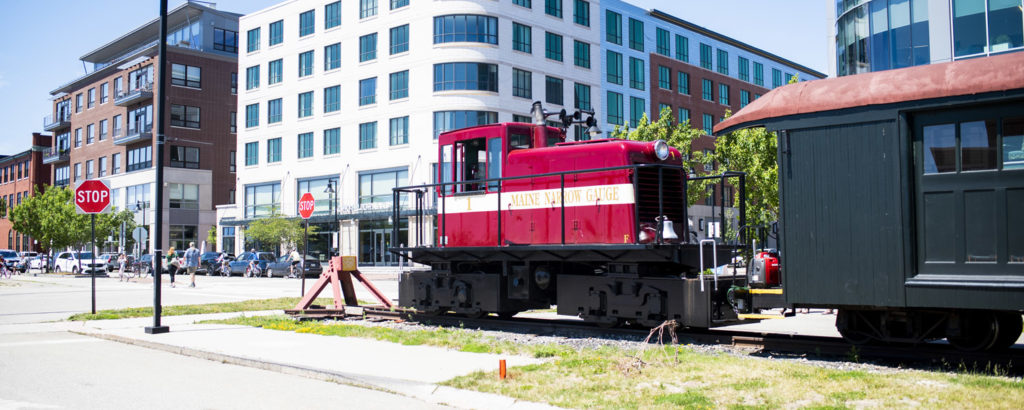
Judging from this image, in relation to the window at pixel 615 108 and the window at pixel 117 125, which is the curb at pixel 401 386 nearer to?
the window at pixel 615 108

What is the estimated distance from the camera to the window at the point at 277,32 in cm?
5700

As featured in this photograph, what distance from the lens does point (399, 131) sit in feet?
160

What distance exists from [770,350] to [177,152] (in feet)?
212

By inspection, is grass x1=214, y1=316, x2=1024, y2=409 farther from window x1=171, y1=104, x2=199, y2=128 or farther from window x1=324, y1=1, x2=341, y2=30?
window x1=171, y1=104, x2=199, y2=128

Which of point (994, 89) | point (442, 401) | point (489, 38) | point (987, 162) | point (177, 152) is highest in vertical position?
point (489, 38)

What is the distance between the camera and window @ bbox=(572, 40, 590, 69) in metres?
51.5

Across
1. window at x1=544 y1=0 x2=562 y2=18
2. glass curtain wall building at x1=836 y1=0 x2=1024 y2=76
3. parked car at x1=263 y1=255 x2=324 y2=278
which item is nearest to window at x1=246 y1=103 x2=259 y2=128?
parked car at x1=263 y1=255 x2=324 y2=278

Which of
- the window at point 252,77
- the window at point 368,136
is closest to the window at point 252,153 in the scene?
the window at point 252,77

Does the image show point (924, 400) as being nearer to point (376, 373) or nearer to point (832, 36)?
point (376, 373)

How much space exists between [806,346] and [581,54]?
43852 mm

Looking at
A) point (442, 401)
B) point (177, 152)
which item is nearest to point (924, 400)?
point (442, 401)

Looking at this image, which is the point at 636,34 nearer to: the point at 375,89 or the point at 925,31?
the point at 375,89

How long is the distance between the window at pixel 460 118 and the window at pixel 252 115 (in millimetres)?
19881

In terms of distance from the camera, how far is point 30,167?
9144cm
